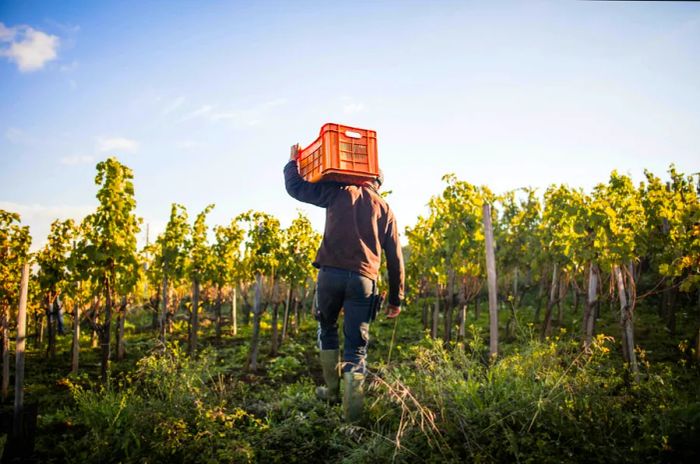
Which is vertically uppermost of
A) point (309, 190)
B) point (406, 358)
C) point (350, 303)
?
point (309, 190)

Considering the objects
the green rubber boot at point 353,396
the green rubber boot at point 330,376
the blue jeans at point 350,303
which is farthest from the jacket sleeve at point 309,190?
the green rubber boot at point 353,396

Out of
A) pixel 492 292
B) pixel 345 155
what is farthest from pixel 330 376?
pixel 492 292

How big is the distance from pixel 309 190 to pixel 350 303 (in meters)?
1.05

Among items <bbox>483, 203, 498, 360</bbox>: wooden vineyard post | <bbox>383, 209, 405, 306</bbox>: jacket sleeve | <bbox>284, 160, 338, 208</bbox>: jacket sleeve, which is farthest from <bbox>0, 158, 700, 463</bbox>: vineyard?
<bbox>284, 160, 338, 208</bbox>: jacket sleeve

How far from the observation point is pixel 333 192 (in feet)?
12.3

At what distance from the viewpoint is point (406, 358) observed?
5113mm

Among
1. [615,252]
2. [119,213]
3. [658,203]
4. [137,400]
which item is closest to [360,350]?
[137,400]

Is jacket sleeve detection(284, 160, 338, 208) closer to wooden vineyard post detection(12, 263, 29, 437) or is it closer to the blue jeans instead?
the blue jeans

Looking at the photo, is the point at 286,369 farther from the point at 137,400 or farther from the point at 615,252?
the point at 615,252

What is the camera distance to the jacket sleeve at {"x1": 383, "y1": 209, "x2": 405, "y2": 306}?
377cm

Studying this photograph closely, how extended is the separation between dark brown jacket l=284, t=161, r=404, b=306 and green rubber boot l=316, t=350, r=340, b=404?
721 mm

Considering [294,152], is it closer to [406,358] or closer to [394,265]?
[394,265]

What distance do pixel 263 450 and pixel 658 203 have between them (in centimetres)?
936

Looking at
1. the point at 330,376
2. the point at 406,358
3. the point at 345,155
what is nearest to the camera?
the point at 345,155
